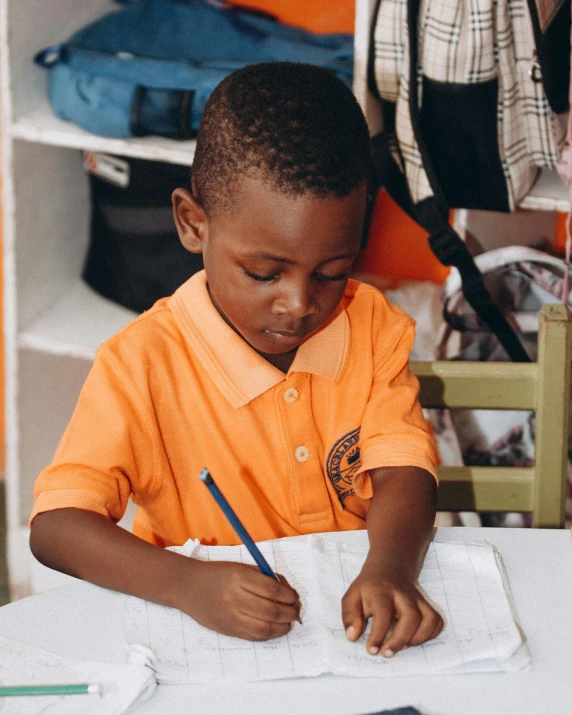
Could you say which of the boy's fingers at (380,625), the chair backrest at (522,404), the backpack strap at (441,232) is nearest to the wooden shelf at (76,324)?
the backpack strap at (441,232)

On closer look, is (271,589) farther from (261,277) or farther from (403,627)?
(261,277)

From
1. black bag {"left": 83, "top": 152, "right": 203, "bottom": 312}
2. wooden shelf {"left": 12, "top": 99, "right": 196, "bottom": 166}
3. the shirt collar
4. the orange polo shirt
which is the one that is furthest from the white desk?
black bag {"left": 83, "top": 152, "right": 203, "bottom": 312}

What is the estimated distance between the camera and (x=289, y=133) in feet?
2.77

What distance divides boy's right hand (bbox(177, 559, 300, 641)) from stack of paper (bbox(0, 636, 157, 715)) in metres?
0.08

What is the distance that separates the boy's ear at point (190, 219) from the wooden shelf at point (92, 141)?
2.12 feet

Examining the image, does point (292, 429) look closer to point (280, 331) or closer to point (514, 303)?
point (280, 331)

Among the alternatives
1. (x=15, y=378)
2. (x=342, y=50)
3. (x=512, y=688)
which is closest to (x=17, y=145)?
(x=15, y=378)

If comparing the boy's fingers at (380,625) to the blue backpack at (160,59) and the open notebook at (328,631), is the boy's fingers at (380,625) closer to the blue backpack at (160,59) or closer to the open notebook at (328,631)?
the open notebook at (328,631)

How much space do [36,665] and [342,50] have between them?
1296mm

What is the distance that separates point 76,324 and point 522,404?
104cm

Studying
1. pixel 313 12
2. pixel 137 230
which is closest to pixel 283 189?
pixel 137 230

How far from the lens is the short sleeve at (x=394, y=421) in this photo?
1.05 metres

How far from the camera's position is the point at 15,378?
1.87m

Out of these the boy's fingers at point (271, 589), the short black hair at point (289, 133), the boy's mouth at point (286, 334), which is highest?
the short black hair at point (289, 133)
